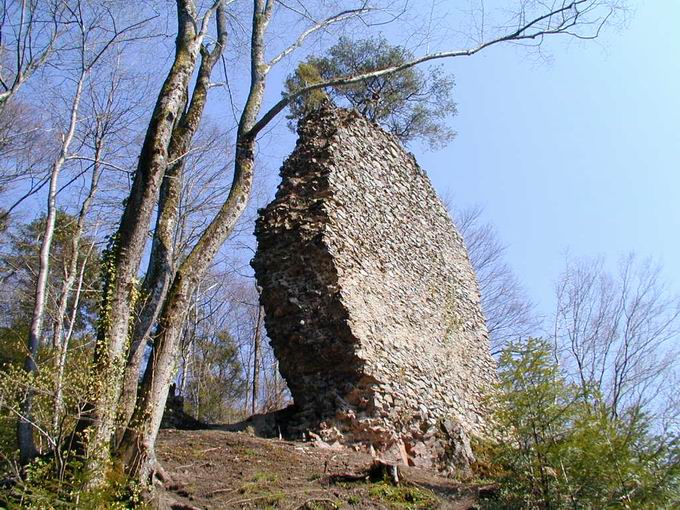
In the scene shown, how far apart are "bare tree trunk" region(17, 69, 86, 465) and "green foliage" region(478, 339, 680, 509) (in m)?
3.36

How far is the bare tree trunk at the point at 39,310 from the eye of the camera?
440cm

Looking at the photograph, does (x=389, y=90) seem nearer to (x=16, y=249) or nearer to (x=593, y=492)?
(x=16, y=249)

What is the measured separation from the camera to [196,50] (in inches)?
213

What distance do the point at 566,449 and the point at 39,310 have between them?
16.4 feet

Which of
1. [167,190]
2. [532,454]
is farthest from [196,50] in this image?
[532,454]

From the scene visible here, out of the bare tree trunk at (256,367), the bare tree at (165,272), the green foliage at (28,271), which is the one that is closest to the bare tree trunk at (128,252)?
the bare tree at (165,272)

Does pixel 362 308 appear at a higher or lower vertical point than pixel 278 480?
higher

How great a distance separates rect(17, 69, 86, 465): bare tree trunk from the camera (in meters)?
4.40

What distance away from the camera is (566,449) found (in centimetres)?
425

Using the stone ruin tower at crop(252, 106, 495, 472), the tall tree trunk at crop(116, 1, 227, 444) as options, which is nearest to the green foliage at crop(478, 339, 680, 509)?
the stone ruin tower at crop(252, 106, 495, 472)

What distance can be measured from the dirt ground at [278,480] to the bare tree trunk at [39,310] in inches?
42.2

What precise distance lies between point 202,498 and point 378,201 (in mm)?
5762

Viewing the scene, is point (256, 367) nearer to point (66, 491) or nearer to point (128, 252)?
point (128, 252)

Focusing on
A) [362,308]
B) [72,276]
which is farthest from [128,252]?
[72,276]
